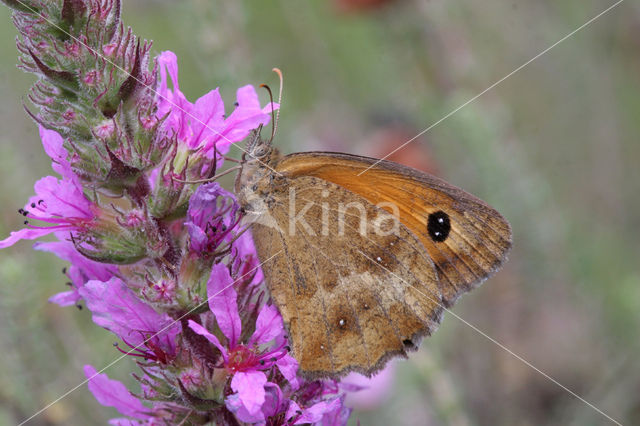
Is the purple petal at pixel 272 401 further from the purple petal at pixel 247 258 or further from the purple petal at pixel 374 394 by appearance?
the purple petal at pixel 374 394

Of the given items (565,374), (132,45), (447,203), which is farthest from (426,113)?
(132,45)

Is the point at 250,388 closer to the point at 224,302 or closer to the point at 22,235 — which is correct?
the point at 224,302

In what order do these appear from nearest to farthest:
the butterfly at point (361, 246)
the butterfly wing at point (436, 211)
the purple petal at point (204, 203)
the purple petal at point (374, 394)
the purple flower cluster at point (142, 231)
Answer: the purple flower cluster at point (142, 231) < the purple petal at point (204, 203) < the butterfly at point (361, 246) < the butterfly wing at point (436, 211) < the purple petal at point (374, 394)

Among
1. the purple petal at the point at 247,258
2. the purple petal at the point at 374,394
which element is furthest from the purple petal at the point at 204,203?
the purple petal at the point at 374,394

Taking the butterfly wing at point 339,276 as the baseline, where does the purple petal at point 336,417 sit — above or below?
below

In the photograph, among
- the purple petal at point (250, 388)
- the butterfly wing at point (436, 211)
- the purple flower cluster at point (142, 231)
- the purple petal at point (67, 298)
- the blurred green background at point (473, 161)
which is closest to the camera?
the purple petal at point (250, 388)

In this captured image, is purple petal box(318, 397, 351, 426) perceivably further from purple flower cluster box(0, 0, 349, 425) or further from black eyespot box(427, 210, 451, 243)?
black eyespot box(427, 210, 451, 243)

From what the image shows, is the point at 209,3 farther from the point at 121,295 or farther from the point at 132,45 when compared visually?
the point at 121,295
